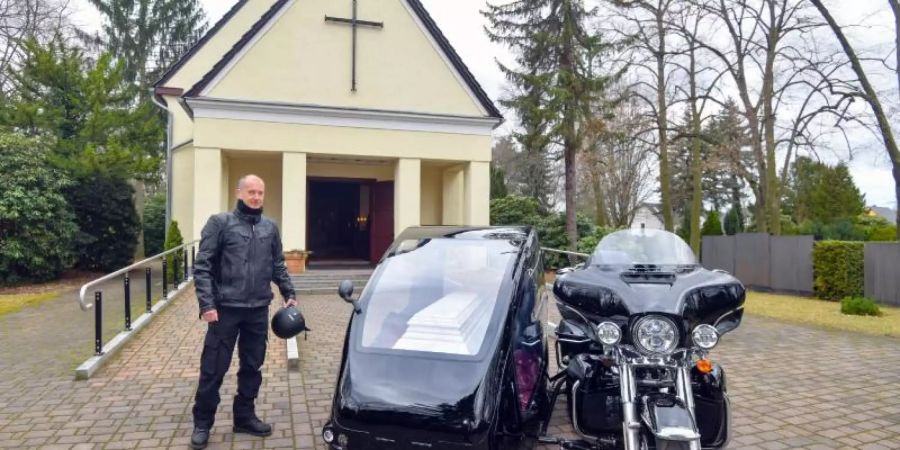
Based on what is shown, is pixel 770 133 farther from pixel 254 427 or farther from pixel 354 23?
pixel 254 427

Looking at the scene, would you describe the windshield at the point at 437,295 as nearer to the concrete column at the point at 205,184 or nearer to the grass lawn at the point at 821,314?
the grass lawn at the point at 821,314

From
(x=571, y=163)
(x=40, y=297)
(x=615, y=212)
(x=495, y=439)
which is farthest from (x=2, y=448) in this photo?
(x=615, y=212)

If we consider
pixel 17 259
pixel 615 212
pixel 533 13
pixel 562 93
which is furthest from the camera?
pixel 615 212

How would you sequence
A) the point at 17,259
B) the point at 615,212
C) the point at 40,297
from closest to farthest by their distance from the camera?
the point at 40,297, the point at 17,259, the point at 615,212

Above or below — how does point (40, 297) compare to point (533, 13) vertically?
below

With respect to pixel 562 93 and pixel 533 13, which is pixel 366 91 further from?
pixel 533 13

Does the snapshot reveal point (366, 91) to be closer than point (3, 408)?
No

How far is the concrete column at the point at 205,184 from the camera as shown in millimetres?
12719

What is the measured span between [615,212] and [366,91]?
820 inches

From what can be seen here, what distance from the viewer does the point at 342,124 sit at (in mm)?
13852

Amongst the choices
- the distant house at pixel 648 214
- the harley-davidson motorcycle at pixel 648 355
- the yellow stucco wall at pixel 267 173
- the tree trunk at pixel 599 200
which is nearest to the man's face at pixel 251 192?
the harley-davidson motorcycle at pixel 648 355

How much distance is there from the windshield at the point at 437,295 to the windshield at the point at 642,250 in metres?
0.89

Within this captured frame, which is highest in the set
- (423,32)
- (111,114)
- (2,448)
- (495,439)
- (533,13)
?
(533,13)

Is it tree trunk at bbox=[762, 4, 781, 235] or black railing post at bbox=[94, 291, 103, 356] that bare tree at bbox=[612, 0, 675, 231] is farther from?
black railing post at bbox=[94, 291, 103, 356]
